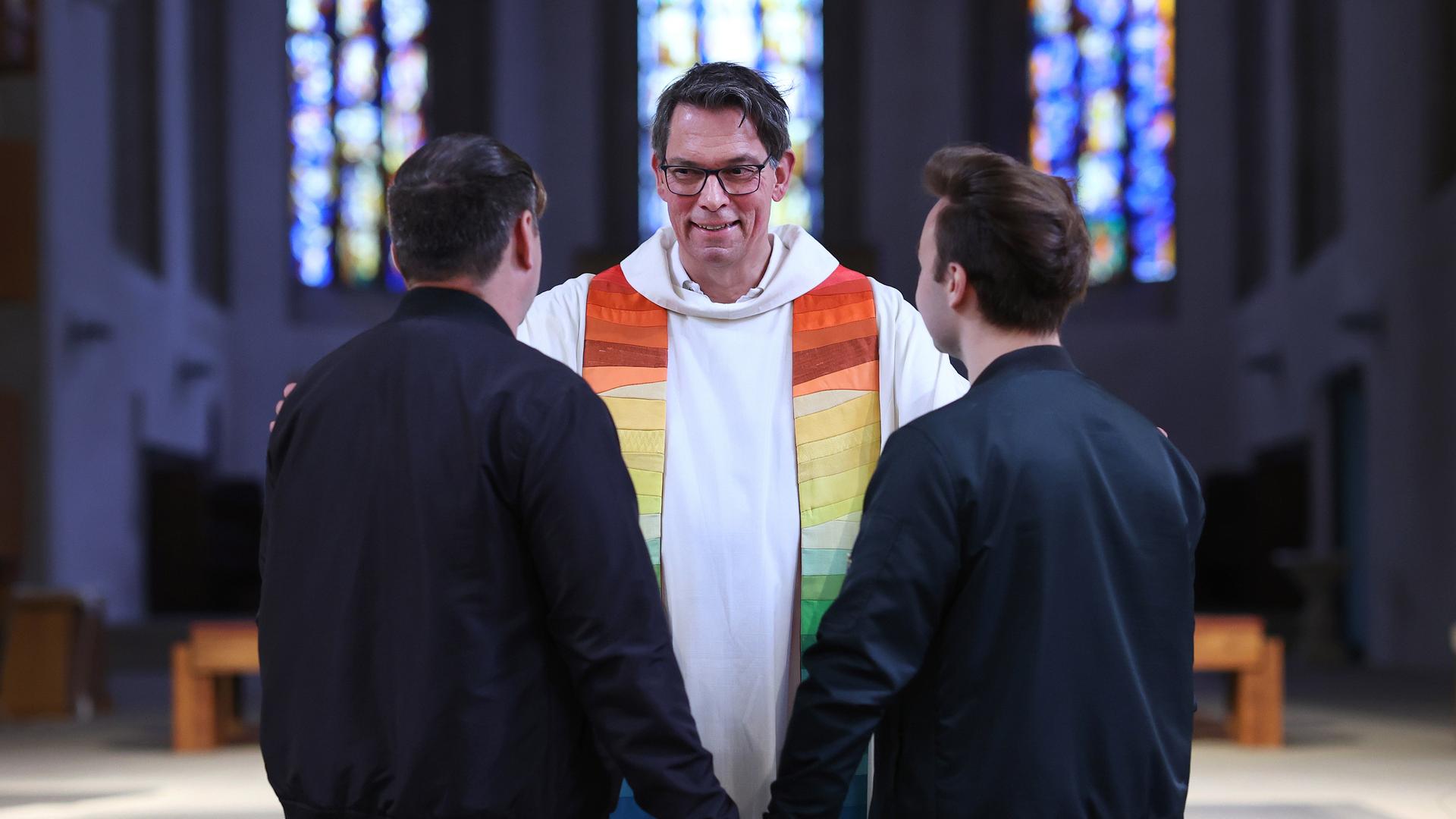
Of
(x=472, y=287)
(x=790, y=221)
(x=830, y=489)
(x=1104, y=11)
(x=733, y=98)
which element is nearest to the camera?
(x=472, y=287)

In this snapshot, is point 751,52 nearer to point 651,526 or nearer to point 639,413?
point 639,413

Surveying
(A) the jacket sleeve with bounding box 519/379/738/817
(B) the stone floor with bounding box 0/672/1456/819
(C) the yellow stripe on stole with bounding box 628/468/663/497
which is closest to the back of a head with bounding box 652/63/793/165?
(C) the yellow stripe on stole with bounding box 628/468/663/497

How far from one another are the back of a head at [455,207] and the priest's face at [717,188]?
1.66 feet

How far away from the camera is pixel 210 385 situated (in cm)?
1500

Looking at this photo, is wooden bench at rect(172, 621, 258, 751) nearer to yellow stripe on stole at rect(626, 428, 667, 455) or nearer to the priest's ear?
yellow stripe on stole at rect(626, 428, 667, 455)

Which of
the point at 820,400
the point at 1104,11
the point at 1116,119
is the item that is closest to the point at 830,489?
the point at 820,400

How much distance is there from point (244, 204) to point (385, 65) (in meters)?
2.04

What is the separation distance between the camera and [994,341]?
1.80 metres

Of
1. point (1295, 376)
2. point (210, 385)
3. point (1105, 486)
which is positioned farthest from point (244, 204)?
point (1105, 486)

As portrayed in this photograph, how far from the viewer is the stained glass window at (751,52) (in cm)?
1623

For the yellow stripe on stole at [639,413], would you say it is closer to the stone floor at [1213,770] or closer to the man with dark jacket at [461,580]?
the man with dark jacket at [461,580]

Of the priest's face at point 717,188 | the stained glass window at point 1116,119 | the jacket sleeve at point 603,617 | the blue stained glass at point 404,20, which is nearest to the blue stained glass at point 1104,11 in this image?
the stained glass window at point 1116,119

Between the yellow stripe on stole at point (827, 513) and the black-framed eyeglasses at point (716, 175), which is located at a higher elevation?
the black-framed eyeglasses at point (716, 175)

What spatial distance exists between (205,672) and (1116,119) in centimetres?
1113
